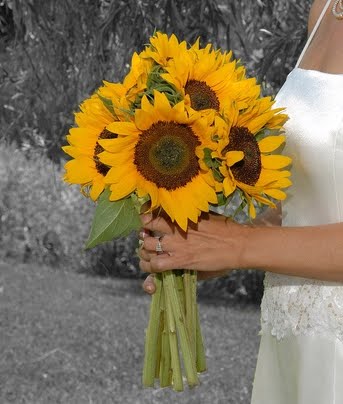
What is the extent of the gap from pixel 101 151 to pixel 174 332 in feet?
1.50

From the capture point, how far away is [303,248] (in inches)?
78.0

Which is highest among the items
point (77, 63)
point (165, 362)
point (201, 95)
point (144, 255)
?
point (77, 63)

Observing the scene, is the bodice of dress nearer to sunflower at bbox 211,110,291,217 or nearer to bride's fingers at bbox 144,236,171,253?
sunflower at bbox 211,110,291,217

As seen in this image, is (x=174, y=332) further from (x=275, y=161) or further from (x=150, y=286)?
(x=275, y=161)

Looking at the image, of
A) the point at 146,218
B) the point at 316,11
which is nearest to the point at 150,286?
the point at 146,218

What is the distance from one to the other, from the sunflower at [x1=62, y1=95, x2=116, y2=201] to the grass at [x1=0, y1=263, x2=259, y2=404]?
481 centimetres

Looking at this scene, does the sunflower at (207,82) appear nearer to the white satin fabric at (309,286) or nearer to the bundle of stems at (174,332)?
the white satin fabric at (309,286)

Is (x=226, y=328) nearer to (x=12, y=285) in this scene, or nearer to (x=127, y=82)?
(x=12, y=285)

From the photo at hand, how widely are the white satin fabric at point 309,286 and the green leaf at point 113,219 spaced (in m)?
0.40

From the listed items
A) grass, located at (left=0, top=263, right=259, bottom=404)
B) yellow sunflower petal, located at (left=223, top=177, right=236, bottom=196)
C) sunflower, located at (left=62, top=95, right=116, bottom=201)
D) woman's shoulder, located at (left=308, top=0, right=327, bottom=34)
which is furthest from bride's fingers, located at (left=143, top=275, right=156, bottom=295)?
grass, located at (left=0, top=263, right=259, bottom=404)

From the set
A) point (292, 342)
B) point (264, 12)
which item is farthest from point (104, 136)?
point (264, 12)

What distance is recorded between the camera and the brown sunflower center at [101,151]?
6.77 feet

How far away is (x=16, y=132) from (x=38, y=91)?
1228 mm

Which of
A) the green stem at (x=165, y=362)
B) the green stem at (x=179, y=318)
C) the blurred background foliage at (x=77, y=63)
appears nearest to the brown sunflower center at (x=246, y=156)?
the green stem at (x=179, y=318)
